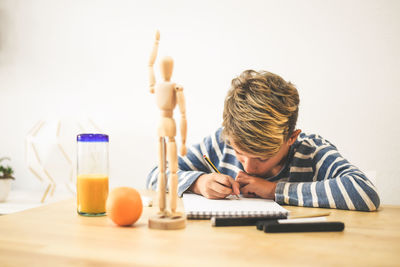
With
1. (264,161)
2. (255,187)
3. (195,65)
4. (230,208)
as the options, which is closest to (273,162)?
(264,161)

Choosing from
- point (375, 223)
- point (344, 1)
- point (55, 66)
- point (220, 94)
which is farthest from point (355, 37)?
point (55, 66)

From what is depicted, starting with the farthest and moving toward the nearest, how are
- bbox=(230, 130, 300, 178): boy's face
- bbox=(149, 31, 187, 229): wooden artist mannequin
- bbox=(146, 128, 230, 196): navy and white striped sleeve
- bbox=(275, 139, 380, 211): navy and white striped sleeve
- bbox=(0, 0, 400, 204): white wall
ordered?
bbox=(0, 0, 400, 204): white wall → bbox=(146, 128, 230, 196): navy and white striped sleeve → bbox=(230, 130, 300, 178): boy's face → bbox=(275, 139, 380, 211): navy and white striped sleeve → bbox=(149, 31, 187, 229): wooden artist mannequin

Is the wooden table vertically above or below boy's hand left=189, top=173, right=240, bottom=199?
below

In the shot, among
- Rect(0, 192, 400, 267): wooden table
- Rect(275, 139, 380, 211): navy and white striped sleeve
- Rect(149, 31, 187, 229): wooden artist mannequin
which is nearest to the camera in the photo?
Rect(0, 192, 400, 267): wooden table

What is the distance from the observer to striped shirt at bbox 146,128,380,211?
92 cm

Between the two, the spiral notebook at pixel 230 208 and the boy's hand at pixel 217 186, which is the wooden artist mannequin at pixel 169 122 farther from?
the boy's hand at pixel 217 186

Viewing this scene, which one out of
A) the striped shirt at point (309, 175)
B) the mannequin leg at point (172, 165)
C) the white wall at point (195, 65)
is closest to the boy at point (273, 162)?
the striped shirt at point (309, 175)

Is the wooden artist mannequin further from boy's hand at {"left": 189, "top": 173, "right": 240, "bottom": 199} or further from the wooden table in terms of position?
boy's hand at {"left": 189, "top": 173, "right": 240, "bottom": 199}

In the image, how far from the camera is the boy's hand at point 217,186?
949mm

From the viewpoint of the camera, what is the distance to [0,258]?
0.50m

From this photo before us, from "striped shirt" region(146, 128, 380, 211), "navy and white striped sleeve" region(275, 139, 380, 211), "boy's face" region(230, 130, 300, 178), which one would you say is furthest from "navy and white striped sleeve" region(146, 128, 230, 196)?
"navy and white striped sleeve" region(275, 139, 380, 211)

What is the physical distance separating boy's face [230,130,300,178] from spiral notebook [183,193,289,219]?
129 millimetres

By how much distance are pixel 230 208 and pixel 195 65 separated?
4.12ft

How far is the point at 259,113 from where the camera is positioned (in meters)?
0.98
